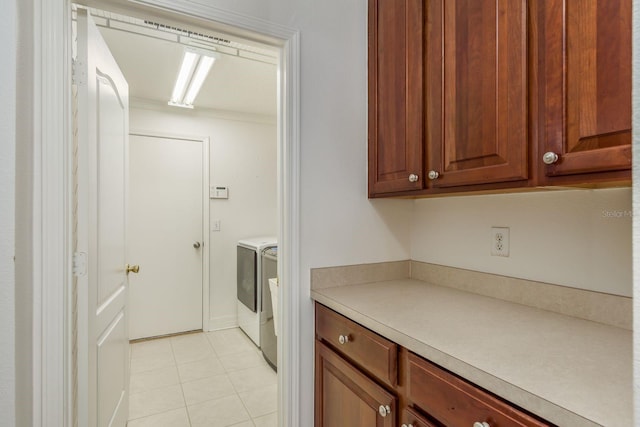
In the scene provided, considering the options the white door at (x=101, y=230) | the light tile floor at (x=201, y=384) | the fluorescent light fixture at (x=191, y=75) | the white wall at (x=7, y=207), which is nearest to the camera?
the white wall at (x=7, y=207)

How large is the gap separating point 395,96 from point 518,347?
40.7 inches

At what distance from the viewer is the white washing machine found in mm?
2896

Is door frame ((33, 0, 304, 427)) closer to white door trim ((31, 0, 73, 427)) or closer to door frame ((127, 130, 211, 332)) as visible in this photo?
white door trim ((31, 0, 73, 427))

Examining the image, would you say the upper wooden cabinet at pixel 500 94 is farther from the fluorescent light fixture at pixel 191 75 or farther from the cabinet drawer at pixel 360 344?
the fluorescent light fixture at pixel 191 75

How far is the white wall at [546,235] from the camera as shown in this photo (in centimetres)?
99

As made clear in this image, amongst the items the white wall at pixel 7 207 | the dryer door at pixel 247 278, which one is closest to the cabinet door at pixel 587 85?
the white wall at pixel 7 207

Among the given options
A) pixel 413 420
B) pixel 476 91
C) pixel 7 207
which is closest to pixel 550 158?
pixel 476 91

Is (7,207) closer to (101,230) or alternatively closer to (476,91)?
(101,230)

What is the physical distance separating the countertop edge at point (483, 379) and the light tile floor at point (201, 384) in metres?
1.35

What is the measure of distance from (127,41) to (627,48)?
8.17 feet

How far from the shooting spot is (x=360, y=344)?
3.71 ft

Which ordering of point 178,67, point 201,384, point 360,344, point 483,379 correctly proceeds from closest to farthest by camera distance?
point 483,379 → point 360,344 → point 201,384 → point 178,67

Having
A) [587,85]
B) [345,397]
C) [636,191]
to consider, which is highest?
[587,85]

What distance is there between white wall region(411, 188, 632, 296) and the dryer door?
1.81 metres
